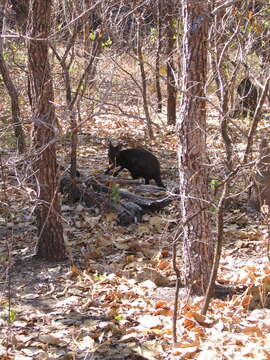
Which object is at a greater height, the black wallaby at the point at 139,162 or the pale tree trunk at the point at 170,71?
the pale tree trunk at the point at 170,71

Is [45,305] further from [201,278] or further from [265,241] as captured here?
[265,241]

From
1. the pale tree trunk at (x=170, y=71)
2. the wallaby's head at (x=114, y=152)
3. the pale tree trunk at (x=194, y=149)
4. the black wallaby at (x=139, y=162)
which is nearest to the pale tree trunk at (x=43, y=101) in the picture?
the pale tree trunk at (x=194, y=149)

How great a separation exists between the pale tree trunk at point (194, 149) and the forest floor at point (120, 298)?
8.4 inches

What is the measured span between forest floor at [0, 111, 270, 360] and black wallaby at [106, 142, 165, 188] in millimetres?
1187

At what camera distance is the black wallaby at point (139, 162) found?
9.08 metres

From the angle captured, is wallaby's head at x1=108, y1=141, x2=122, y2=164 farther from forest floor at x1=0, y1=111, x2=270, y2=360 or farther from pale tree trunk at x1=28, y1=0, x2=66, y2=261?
pale tree trunk at x1=28, y1=0, x2=66, y2=261

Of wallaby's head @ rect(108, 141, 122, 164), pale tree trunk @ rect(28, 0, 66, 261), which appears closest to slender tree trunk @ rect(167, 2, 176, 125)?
wallaby's head @ rect(108, 141, 122, 164)

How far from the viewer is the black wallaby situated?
908 centimetres

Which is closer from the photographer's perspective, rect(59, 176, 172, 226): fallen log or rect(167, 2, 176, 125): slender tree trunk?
rect(59, 176, 172, 226): fallen log

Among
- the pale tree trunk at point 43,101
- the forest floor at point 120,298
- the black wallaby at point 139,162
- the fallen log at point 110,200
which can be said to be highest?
the pale tree trunk at point 43,101

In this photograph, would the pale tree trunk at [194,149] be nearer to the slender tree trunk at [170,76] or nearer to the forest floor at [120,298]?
the forest floor at [120,298]

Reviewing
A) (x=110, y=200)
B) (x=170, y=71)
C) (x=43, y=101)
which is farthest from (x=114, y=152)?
(x=170, y=71)

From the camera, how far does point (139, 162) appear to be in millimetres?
9172

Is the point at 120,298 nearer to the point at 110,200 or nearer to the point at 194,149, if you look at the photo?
the point at 194,149
